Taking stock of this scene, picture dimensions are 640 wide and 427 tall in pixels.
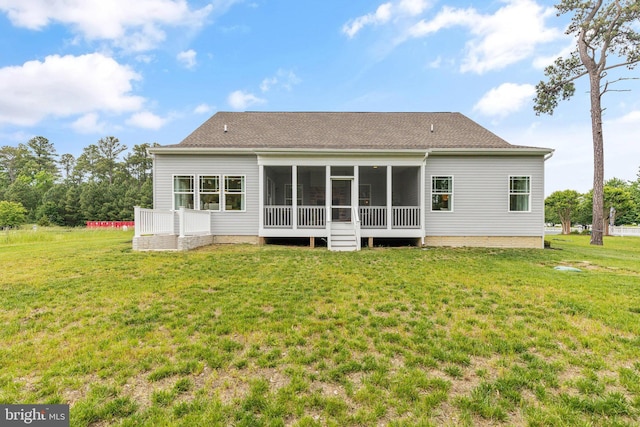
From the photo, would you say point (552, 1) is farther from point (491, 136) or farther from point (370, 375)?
point (370, 375)

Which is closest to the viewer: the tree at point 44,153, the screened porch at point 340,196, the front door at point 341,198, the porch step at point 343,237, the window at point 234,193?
the porch step at point 343,237

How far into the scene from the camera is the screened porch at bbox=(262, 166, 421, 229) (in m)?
10.5

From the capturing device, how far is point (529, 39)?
15133mm

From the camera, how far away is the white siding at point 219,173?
10.7 m

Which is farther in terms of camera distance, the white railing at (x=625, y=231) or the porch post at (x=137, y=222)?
the white railing at (x=625, y=231)

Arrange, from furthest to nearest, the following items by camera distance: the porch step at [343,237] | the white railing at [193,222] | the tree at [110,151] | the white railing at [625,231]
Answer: the tree at [110,151] < the white railing at [625,231] < the porch step at [343,237] < the white railing at [193,222]

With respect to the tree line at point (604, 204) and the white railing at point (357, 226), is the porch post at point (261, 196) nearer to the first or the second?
the white railing at point (357, 226)

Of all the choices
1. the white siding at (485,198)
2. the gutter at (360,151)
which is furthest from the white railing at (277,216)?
the white siding at (485,198)

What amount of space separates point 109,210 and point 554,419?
48.4m

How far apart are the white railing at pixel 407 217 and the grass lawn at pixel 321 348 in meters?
4.85

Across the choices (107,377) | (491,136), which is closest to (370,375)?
(107,377)

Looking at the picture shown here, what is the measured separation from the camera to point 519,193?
10.8 metres

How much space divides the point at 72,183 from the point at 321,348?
6660cm

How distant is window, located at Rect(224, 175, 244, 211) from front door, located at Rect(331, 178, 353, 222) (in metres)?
3.97
